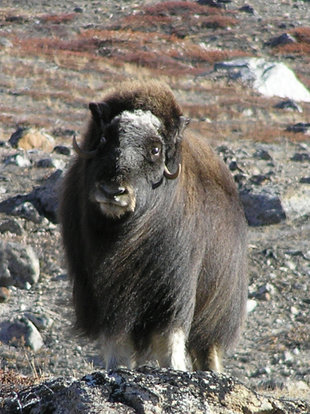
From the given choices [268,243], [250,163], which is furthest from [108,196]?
[250,163]

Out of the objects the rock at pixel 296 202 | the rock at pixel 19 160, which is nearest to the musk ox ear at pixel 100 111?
the rock at pixel 296 202

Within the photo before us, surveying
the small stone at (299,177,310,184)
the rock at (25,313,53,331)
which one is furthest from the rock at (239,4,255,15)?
the rock at (25,313,53,331)

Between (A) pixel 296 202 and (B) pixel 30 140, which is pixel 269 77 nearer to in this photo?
(B) pixel 30 140

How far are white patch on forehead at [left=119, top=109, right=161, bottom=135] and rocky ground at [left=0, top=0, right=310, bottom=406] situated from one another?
1.49 meters

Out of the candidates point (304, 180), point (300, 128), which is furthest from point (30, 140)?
point (300, 128)

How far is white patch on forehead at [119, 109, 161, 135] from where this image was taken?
14.7ft

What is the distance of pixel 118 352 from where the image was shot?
4801 millimetres

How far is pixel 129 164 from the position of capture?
14.1 feet

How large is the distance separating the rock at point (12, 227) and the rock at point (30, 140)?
4708 millimetres

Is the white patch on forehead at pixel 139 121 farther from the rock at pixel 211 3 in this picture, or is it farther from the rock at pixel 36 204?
the rock at pixel 211 3

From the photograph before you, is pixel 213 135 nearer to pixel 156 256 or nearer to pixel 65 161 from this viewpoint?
pixel 65 161

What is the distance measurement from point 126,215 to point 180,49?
2946cm

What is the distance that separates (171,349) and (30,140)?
1043 cm

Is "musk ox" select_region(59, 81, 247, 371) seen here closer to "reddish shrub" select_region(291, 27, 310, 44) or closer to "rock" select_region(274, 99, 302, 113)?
"rock" select_region(274, 99, 302, 113)
